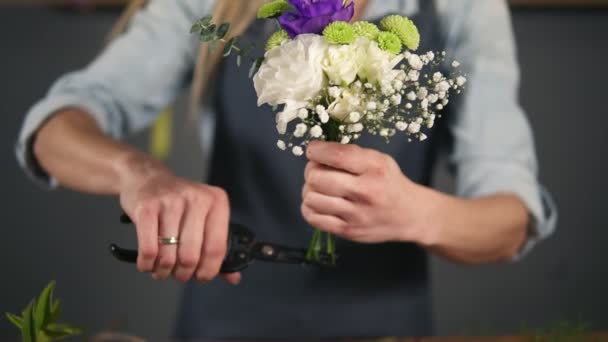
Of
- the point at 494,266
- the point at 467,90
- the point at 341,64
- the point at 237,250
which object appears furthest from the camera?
the point at 494,266

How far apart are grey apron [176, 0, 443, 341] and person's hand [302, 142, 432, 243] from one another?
0.35ft

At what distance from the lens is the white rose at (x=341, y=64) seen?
1.19 ft

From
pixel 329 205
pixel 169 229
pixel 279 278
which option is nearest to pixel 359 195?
pixel 329 205

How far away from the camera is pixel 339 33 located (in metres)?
0.36

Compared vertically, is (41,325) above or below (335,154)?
below

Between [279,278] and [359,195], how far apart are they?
9.0 inches

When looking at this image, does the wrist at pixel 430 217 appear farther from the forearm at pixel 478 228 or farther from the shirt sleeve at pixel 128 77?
the shirt sleeve at pixel 128 77

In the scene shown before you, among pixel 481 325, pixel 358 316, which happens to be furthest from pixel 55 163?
pixel 481 325

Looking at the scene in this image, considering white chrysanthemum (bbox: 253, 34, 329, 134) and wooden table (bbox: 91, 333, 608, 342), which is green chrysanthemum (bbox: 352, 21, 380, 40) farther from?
wooden table (bbox: 91, 333, 608, 342)

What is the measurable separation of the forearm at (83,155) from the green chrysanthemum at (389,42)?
0.21 meters

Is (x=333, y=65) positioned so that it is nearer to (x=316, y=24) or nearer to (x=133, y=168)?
(x=316, y=24)

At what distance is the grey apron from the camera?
63 cm

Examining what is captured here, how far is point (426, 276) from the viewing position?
0.69m

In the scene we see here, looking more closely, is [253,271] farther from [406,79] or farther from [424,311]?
[406,79]
